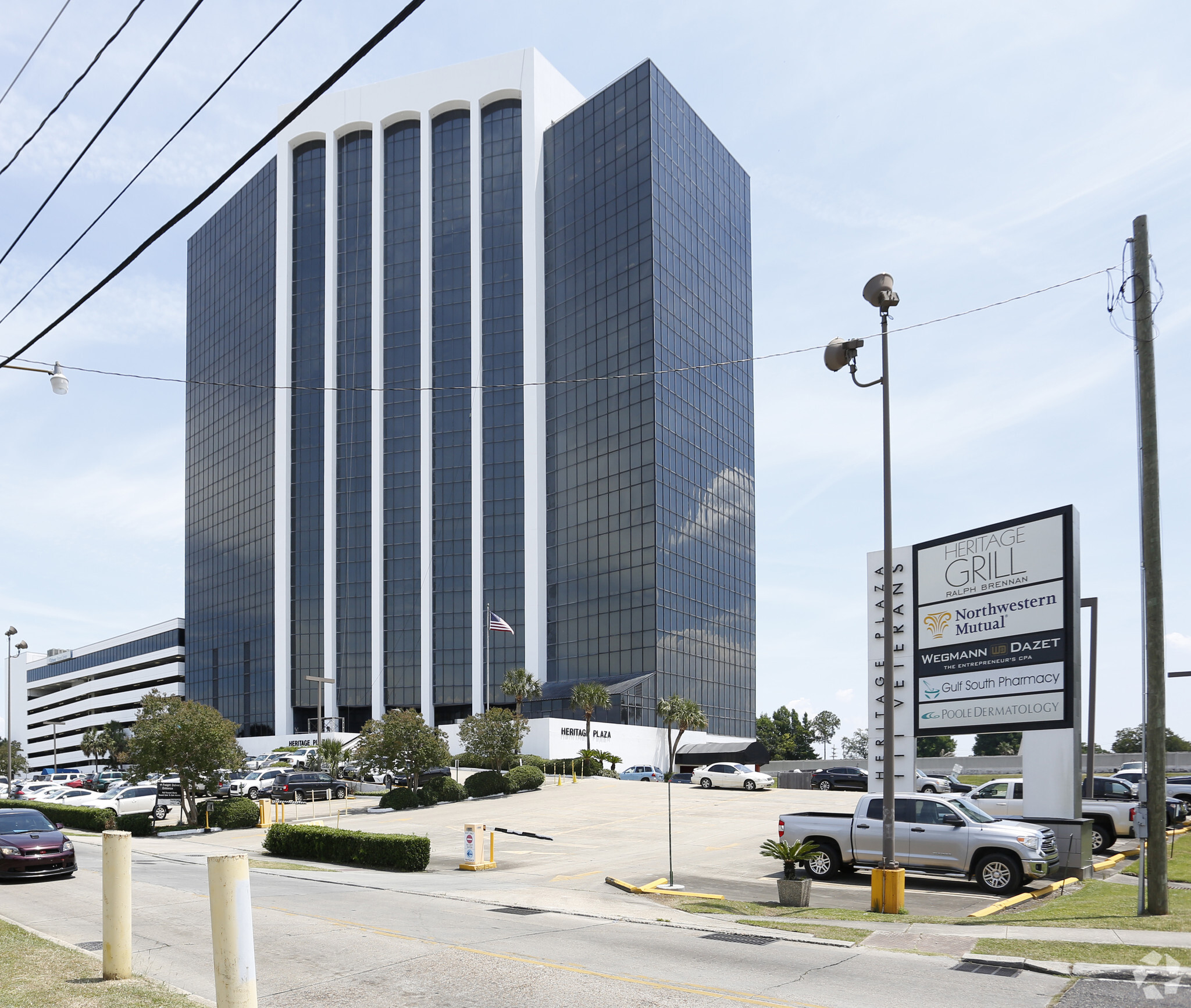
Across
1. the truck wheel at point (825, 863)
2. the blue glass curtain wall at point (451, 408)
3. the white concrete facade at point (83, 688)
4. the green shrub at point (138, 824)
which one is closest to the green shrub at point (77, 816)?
the green shrub at point (138, 824)

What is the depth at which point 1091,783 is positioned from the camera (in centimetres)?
3603

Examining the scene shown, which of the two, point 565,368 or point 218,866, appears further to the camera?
point 565,368

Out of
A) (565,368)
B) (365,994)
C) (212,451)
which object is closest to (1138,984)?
(365,994)

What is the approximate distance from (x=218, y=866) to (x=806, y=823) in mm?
17178

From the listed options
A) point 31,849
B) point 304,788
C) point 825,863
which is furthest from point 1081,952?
point 304,788

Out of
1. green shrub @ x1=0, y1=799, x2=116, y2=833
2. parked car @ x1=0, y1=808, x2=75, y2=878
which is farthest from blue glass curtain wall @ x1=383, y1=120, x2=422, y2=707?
parked car @ x1=0, y1=808, x2=75, y2=878

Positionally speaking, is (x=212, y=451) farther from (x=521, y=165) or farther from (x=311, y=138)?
(x=521, y=165)

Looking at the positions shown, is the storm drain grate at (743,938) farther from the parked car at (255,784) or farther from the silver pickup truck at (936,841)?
the parked car at (255,784)

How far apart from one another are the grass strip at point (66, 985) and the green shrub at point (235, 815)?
29408 millimetres

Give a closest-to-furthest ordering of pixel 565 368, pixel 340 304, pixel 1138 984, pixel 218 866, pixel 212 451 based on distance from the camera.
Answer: pixel 218 866
pixel 1138 984
pixel 565 368
pixel 340 304
pixel 212 451

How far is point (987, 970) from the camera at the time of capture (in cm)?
1235

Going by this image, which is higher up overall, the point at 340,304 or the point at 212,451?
the point at 340,304

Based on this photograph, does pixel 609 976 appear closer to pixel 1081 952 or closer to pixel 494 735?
pixel 1081 952

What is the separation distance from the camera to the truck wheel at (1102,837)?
28.5m
